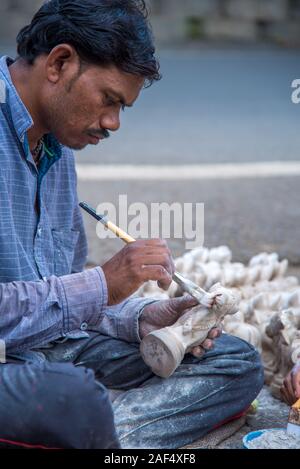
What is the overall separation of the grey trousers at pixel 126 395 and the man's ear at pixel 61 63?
75 centimetres

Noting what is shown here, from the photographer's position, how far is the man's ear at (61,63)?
2379 millimetres

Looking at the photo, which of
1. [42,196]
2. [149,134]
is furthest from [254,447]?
[149,134]

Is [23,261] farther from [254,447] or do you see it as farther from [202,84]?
[202,84]

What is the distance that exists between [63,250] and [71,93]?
1.70 feet

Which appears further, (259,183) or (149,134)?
(149,134)

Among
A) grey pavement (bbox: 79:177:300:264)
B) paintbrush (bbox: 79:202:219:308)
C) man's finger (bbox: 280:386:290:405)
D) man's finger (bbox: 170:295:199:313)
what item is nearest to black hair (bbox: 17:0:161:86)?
paintbrush (bbox: 79:202:219:308)

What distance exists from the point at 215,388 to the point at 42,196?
2.46ft

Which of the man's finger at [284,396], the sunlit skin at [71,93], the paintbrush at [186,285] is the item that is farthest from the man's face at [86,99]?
the man's finger at [284,396]

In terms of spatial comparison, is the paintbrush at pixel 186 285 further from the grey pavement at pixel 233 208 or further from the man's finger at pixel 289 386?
the grey pavement at pixel 233 208

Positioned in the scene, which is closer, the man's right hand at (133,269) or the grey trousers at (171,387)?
the man's right hand at (133,269)

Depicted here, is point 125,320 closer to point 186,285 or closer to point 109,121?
point 186,285

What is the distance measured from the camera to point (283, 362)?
305 cm

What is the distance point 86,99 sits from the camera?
7.95 feet

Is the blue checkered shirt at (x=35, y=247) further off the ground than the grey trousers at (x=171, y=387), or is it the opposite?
the blue checkered shirt at (x=35, y=247)
